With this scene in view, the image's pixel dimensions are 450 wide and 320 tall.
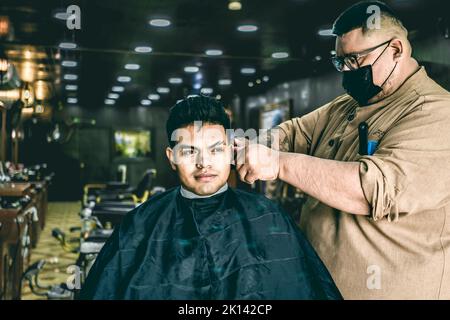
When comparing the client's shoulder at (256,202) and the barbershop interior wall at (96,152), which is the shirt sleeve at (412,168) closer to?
the client's shoulder at (256,202)

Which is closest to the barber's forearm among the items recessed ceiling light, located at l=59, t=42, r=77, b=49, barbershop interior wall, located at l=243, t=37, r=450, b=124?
barbershop interior wall, located at l=243, t=37, r=450, b=124

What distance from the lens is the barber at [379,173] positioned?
1.19 metres

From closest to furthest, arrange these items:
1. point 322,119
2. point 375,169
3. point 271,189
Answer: point 375,169 → point 322,119 → point 271,189

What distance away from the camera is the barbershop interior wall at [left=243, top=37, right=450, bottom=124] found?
444 centimetres

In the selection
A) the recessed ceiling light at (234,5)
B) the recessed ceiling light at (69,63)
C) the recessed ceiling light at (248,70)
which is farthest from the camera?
the recessed ceiling light at (248,70)

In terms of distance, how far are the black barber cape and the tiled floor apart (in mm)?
2270

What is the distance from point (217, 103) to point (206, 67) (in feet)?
21.1

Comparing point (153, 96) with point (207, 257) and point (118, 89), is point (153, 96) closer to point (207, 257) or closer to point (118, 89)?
point (118, 89)

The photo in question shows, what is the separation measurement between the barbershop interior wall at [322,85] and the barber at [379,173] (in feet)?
10.8

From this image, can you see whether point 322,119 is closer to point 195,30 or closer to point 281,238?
point 281,238

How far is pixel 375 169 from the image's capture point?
1.16 meters

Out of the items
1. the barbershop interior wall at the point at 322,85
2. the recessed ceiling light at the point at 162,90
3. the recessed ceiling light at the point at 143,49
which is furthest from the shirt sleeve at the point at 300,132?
the recessed ceiling light at the point at 162,90

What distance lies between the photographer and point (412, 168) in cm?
118
